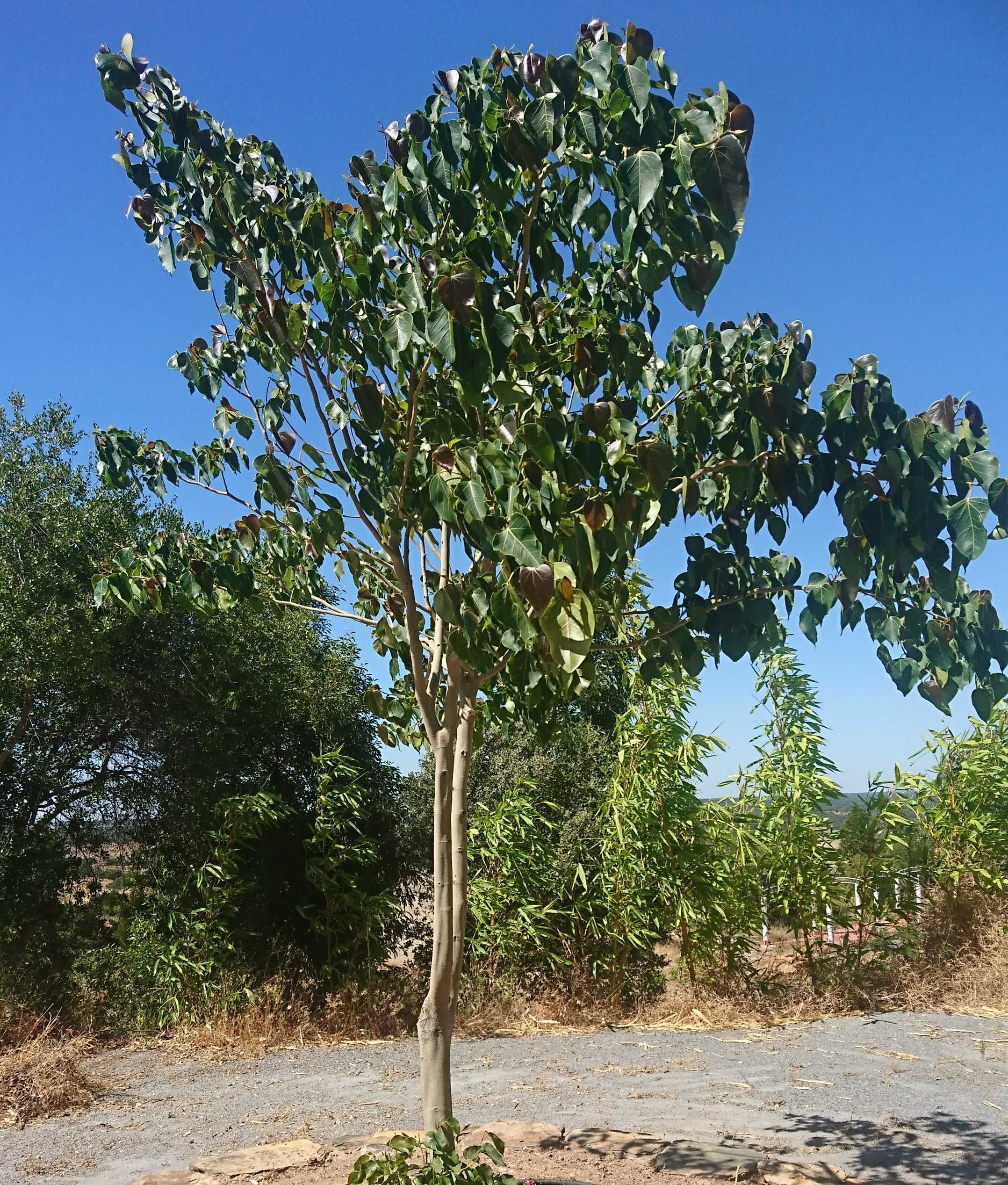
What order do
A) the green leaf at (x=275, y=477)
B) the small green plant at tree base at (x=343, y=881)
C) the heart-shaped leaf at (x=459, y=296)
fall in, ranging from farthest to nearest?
the small green plant at tree base at (x=343, y=881), the green leaf at (x=275, y=477), the heart-shaped leaf at (x=459, y=296)

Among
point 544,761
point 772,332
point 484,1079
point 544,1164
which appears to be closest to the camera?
point 772,332

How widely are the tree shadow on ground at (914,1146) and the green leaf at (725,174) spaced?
2.77m

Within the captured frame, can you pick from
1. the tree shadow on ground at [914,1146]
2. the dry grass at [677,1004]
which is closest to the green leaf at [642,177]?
the tree shadow on ground at [914,1146]

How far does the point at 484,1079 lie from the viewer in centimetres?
428

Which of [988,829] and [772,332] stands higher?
[772,332]

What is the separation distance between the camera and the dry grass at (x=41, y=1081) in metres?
3.84

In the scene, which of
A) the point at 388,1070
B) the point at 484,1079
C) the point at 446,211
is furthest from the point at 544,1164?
the point at 446,211

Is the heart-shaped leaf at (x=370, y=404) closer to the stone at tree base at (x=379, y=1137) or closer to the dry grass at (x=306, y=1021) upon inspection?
the stone at tree base at (x=379, y=1137)

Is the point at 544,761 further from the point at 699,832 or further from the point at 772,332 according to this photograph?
the point at 772,332

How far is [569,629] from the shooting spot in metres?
1.60

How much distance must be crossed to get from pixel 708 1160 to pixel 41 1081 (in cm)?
266

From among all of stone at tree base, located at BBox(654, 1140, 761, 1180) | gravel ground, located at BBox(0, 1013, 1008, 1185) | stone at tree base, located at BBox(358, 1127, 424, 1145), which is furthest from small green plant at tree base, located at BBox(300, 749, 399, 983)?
stone at tree base, located at BBox(654, 1140, 761, 1180)

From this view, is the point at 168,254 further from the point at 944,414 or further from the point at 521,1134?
the point at 521,1134

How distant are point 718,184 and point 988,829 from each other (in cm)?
540
